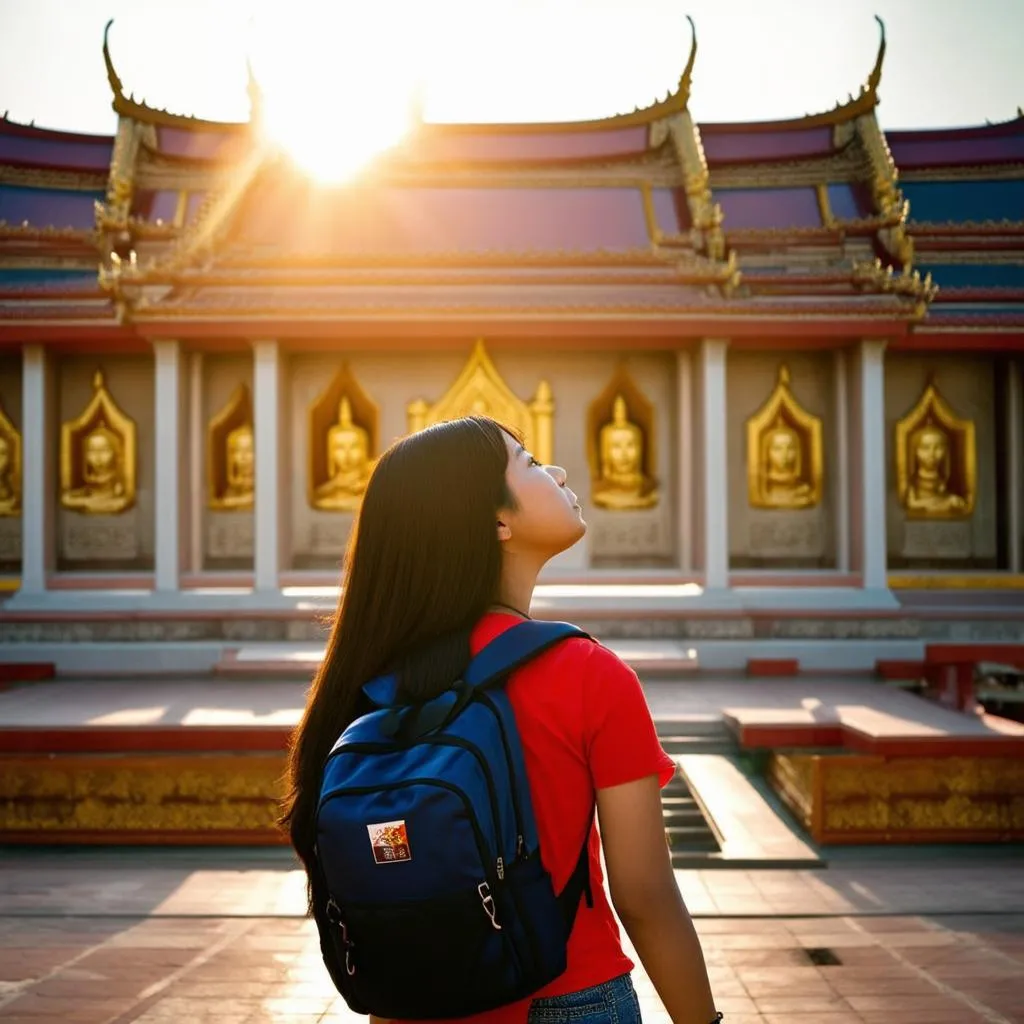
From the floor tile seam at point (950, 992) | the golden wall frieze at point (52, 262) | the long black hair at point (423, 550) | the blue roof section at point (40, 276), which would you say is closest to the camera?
the long black hair at point (423, 550)

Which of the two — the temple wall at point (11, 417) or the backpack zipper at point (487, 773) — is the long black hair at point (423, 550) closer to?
the backpack zipper at point (487, 773)

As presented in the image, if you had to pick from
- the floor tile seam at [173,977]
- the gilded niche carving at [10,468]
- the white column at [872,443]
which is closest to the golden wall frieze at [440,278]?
the white column at [872,443]

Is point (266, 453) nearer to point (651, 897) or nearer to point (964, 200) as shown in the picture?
point (964, 200)

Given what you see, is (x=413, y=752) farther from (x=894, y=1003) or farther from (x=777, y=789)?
(x=777, y=789)

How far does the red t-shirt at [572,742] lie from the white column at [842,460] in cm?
1291

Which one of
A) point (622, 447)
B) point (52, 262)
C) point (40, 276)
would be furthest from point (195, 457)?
point (622, 447)

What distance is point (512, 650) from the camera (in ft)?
5.01

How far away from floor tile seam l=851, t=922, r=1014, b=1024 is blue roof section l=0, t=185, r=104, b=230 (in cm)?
1491

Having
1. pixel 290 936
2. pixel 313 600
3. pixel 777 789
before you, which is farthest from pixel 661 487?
pixel 290 936

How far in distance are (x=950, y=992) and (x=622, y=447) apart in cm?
1022

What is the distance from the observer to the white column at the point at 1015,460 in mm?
14227

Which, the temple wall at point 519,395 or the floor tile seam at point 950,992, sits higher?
the temple wall at point 519,395

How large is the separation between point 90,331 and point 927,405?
37.7 feet

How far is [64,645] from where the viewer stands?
11.9 m
